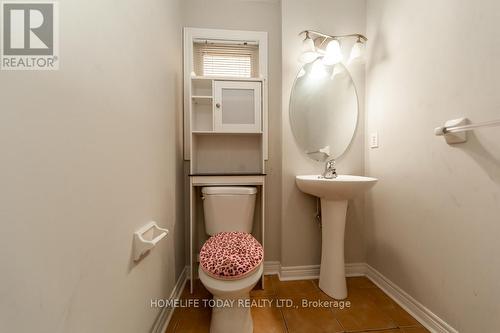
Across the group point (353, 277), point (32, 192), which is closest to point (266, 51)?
point (32, 192)

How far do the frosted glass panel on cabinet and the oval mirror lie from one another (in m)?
0.34

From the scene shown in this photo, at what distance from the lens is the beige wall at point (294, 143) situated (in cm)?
160

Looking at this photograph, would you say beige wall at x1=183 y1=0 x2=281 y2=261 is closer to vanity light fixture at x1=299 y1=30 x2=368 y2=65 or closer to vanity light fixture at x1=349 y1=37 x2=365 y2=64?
vanity light fixture at x1=299 y1=30 x2=368 y2=65

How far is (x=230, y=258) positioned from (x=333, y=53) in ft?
5.08

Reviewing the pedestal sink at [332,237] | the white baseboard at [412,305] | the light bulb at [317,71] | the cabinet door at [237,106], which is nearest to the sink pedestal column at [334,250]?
the pedestal sink at [332,237]

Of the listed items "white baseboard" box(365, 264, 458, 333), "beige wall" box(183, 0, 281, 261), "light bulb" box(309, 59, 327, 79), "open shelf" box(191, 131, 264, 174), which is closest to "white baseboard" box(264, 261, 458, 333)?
"white baseboard" box(365, 264, 458, 333)

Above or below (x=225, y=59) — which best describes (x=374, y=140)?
below

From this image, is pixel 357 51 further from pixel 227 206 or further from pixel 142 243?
pixel 142 243

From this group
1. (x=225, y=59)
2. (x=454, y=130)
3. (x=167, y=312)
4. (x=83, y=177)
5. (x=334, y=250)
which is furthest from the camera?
(x=225, y=59)

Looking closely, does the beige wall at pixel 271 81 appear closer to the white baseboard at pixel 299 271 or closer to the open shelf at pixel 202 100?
the white baseboard at pixel 299 271

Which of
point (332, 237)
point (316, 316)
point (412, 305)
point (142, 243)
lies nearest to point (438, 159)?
point (332, 237)

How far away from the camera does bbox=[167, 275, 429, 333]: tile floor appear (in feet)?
3.71

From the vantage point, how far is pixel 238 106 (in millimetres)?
1531

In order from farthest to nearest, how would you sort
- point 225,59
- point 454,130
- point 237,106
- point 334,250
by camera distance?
1. point 225,59
2. point 237,106
3. point 334,250
4. point 454,130
